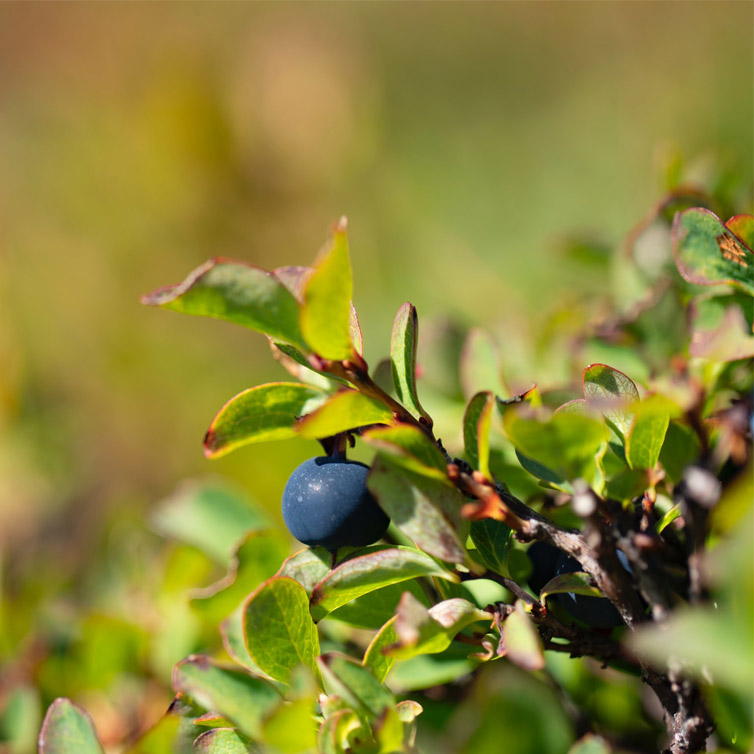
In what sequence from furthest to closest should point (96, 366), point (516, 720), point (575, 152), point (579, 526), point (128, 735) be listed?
point (575, 152) → point (96, 366) → point (128, 735) → point (579, 526) → point (516, 720)

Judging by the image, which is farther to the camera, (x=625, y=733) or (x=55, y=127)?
(x=55, y=127)

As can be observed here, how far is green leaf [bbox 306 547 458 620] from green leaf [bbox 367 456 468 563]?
0.9 inches

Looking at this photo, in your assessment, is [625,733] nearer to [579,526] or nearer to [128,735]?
[579,526]

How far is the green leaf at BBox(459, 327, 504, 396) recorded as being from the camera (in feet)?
2.08

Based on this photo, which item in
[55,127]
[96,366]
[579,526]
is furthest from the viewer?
[55,127]

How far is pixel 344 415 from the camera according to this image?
40 centimetres

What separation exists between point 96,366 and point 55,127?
1575 millimetres

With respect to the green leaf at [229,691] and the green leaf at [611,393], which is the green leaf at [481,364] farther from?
the green leaf at [229,691]

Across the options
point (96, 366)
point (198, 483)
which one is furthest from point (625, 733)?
point (96, 366)

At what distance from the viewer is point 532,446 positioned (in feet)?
1.22

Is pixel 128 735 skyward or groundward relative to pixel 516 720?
groundward

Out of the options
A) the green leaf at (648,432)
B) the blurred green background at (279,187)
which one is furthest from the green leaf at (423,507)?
the blurred green background at (279,187)

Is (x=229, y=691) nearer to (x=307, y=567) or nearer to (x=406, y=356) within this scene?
(x=307, y=567)

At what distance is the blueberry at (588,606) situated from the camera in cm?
45
